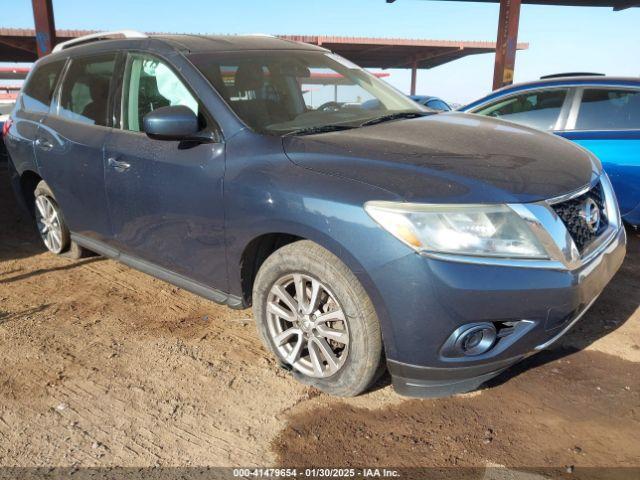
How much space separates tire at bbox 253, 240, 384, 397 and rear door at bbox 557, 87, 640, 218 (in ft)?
10.3

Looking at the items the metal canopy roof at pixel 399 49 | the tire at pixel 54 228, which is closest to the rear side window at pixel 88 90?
the tire at pixel 54 228

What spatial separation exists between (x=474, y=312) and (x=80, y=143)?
2903 mm

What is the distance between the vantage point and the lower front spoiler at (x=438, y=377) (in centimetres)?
225

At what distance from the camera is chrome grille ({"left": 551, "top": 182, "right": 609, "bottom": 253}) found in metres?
2.31

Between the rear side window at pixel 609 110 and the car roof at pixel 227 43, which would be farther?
the rear side window at pixel 609 110

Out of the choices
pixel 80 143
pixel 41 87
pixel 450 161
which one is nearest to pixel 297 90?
pixel 450 161

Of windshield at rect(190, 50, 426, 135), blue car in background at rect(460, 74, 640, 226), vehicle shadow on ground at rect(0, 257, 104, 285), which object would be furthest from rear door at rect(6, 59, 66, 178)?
blue car in background at rect(460, 74, 640, 226)

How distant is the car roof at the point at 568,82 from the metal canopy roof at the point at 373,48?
15704 millimetres

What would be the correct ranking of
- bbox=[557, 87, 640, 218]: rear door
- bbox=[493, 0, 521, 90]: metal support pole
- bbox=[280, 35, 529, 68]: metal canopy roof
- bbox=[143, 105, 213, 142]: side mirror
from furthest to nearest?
bbox=[280, 35, 529, 68]: metal canopy roof → bbox=[493, 0, 521, 90]: metal support pole → bbox=[557, 87, 640, 218]: rear door → bbox=[143, 105, 213, 142]: side mirror

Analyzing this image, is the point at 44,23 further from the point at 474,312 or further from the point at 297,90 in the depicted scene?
the point at 474,312

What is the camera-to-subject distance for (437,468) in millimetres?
2129

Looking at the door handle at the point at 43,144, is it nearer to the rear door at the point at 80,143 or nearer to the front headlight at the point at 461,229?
the rear door at the point at 80,143

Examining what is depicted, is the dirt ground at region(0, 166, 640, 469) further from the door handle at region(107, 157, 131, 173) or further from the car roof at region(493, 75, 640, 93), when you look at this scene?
the car roof at region(493, 75, 640, 93)

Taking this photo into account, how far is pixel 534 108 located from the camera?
199 inches
